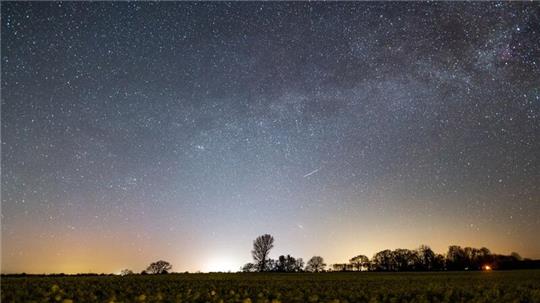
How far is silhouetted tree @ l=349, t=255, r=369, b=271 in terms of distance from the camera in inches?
5871

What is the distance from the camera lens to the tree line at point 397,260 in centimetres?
11950

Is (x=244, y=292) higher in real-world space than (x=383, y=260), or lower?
lower

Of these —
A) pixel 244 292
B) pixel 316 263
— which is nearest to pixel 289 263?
pixel 316 263

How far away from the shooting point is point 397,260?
468 feet

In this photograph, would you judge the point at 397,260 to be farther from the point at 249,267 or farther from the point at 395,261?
the point at 249,267

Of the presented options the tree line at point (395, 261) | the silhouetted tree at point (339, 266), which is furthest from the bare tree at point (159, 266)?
the silhouetted tree at point (339, 266)

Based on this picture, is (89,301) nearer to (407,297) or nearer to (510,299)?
(407,297)

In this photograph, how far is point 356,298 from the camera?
16156 millimetres

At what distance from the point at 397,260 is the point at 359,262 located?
15.5 meters

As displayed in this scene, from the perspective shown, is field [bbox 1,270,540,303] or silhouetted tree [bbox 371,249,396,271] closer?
field [bbox 1,270,540,303]

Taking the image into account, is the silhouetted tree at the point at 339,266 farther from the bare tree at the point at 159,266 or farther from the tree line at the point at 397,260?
the bare tree at the point at 159,266

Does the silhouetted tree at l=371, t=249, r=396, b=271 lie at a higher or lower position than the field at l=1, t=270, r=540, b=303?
higher

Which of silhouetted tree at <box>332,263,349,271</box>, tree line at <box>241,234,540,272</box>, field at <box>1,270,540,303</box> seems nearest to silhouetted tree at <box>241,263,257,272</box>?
tree line at <box>241,234,540,272</box>

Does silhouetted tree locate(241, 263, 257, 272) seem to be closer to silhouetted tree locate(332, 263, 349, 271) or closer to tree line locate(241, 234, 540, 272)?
tree line locate(241, 234, 540, 272)
